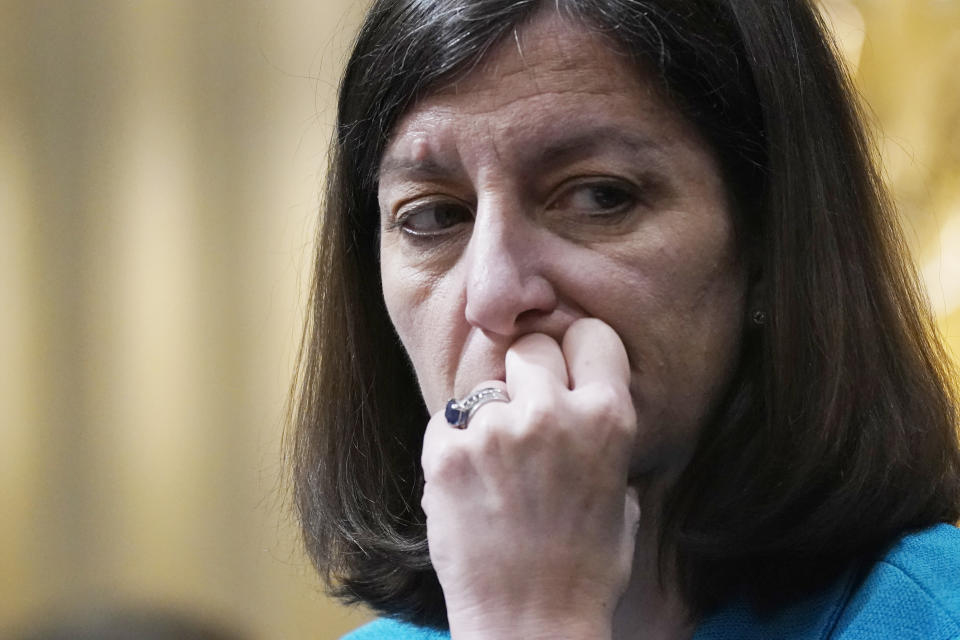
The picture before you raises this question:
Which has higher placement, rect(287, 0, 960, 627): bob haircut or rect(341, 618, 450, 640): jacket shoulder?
rect(287, 0, 960, 627): bob haircut

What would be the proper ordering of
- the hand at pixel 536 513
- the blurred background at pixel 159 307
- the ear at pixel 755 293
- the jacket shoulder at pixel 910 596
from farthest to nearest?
the blurred background at pixel 159 307 < the ear at pixel 755 293 < the jacket shoulder at pixel 910 596 < the hand at pixel 536 513

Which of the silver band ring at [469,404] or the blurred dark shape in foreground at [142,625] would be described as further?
the blurred dark shape in foreground at [142,625]

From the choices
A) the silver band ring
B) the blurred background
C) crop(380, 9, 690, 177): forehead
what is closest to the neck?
the silver band ring

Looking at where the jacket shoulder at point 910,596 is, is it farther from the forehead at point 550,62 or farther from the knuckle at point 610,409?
the forehead at point 550,62

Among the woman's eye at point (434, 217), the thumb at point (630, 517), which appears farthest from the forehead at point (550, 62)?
the thumb at point (630, 517)

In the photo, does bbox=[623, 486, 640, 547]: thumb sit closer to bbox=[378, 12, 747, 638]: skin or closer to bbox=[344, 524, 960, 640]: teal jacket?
bbox=[378, 12, 747, 638]: skin

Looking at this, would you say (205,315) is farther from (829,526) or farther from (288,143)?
(829,526)

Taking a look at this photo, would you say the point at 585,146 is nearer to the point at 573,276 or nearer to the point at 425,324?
the point at 573,276

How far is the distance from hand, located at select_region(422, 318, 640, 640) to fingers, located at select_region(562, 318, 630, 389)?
0.07 feet

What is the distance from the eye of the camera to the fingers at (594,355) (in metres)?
1.01

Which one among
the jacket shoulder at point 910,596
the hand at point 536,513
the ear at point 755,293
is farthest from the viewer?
the ear at point 755,293

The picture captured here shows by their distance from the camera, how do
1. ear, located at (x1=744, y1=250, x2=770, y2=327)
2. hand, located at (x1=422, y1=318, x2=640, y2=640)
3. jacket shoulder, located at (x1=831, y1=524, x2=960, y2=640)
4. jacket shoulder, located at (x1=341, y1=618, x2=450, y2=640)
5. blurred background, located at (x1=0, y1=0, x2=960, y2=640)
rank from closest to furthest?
hand, located at (x1=422, y1=318, x2=640, y2=640), jacket shoulder, located at (x1=831, y1=524, x2=960, y2=640), ear, located at (x1=744, y1=250, x2=770, y2=327), jacket shoulder, located at (x1=341, y1=618, x2=450, y2=640), blurred background, located at (x1=0, y1=0, x2=960, y2=640)

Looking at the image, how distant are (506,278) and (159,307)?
163 cm

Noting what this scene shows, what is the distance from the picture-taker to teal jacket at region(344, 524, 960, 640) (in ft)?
3.43
